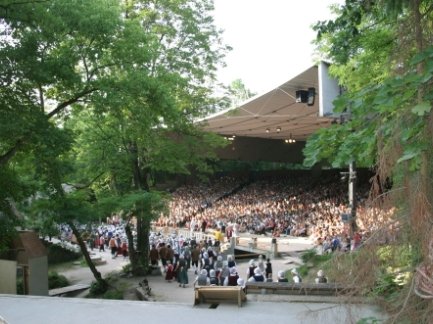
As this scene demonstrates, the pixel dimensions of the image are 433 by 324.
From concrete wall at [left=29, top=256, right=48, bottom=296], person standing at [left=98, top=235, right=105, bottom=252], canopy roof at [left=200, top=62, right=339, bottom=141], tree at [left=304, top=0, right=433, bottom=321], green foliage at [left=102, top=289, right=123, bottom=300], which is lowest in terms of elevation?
green foliage at [left=102, top=289, right=123, bottom=300]

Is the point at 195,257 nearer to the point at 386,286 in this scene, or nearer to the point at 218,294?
the point at 218,294

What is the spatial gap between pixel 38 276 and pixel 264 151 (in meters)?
34.8

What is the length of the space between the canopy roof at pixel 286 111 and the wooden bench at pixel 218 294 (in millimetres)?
8343

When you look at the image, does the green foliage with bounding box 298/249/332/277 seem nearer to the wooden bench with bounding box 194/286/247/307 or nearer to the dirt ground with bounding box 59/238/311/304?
the dirt ground with bounding box 59/238/311/304

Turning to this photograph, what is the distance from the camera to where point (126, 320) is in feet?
→ 25.5

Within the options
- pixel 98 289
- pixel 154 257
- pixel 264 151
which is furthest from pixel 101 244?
pixel 264 151

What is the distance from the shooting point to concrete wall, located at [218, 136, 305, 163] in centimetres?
4616

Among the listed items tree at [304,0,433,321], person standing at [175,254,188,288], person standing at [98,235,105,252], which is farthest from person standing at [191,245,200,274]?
tree at [304,0,433,321]

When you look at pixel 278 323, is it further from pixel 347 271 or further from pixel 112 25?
pixel 112 25

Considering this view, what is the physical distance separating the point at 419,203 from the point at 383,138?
32.5 inches

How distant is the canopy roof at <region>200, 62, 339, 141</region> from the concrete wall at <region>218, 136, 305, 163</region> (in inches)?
340

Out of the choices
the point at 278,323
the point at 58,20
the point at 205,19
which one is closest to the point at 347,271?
the point at 278,323

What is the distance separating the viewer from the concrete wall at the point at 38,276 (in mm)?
13577

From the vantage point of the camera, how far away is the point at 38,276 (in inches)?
543
